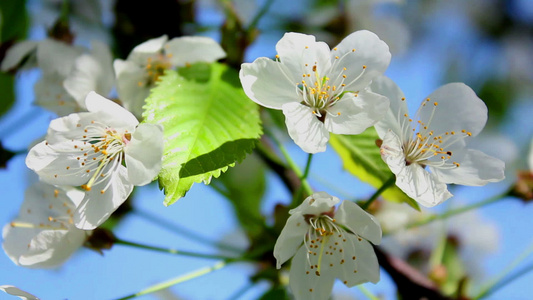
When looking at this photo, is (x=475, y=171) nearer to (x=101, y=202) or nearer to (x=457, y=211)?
(x=457, y=211)

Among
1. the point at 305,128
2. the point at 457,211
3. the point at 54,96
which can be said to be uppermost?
the point at 305,128

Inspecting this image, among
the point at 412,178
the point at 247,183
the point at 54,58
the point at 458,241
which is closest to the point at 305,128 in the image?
the point at 412,178

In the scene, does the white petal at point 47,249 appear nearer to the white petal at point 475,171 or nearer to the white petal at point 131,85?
the white petal at point 131,85

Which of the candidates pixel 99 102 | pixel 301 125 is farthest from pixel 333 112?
pixel 99 102

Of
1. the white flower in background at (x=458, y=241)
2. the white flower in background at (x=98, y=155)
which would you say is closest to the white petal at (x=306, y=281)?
the white flower in background at (x=98, y=155)

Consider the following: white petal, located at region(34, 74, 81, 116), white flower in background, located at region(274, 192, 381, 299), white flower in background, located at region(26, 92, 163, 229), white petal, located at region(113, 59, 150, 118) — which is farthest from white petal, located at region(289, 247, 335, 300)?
white petal, located at region(34, 74, 81, 116)

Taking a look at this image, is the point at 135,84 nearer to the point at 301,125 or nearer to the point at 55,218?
the point at 55,218
